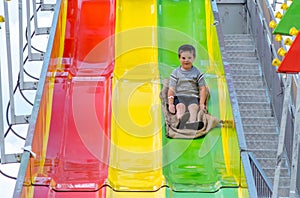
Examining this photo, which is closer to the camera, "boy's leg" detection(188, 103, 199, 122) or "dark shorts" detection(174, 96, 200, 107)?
"boy's leg" detection(188, 103, 199, 122)

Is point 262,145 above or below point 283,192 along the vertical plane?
above

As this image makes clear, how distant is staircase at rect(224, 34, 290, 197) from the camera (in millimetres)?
7652

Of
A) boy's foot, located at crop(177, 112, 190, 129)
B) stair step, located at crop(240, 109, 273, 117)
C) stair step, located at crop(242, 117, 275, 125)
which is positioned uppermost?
stair step, located at crop(240, 109, 273, 117)

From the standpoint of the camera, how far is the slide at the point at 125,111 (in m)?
5.88

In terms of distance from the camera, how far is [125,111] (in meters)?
6.85

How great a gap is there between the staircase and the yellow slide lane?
0.97 meters

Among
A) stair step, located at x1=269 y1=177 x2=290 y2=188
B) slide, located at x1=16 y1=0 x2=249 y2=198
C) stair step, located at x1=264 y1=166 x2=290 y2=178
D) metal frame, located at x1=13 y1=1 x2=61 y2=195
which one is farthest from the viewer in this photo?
stair step, located at x1=264 y1=166 x2=290 y2=178

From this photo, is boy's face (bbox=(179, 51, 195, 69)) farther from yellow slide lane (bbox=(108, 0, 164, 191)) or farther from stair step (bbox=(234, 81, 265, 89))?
stair step (bbox=(234, 81, 265, 89))

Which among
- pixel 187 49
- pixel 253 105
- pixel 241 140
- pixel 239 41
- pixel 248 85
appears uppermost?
pixel 239 41

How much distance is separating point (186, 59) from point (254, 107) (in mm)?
1478

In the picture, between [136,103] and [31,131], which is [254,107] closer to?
[136,103]

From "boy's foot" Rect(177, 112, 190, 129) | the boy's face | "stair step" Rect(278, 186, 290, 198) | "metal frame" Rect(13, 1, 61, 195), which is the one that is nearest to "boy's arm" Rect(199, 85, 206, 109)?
"boy's foot" Rect(177, 112, 190, 129)

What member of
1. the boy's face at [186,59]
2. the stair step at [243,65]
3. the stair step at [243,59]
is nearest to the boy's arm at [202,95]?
the boy's face at [186,59]

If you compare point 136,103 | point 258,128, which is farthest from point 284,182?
Result: point 136,103
